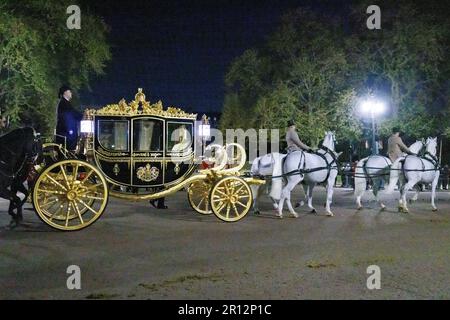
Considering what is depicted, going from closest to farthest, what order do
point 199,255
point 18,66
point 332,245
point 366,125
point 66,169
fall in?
point 199,255 < point 332,245 < point 66,169 < point 18,66 < point 366,125

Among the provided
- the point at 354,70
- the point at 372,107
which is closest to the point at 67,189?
the point at 372,107

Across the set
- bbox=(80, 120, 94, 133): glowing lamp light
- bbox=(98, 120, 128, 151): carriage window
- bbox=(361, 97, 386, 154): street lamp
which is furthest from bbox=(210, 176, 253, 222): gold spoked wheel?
bbox=(361, 97, 386, 154): street lamp

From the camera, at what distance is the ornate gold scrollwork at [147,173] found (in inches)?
483

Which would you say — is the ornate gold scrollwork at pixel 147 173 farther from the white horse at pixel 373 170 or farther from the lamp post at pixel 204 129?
the white horse at pixel 373 170

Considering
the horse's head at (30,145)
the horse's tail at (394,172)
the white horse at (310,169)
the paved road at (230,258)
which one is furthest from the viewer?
the horse's tail at (394,172)

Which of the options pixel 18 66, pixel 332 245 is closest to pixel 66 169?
pixel 332 245

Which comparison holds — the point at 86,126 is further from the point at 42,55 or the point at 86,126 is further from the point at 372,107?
→ the point at 372,107

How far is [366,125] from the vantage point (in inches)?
1395

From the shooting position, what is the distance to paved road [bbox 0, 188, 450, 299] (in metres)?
6.59

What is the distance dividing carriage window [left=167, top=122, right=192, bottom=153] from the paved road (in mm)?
1620

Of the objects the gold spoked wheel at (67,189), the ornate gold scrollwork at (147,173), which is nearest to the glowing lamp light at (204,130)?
the ornate gold scrollwork at (147,173)

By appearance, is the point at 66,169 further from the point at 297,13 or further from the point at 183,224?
the point at 297,13

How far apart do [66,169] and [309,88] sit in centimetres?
2680

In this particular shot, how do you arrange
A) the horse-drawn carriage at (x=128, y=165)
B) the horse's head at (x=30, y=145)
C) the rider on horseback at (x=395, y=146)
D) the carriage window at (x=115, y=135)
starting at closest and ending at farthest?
the horse-drawn carriage at (x=128, y=165) → the horse's head at (x=30, y=145) → the carriage window at (x=115, y=135) → the rider on horseback at (x=395, y=146)
